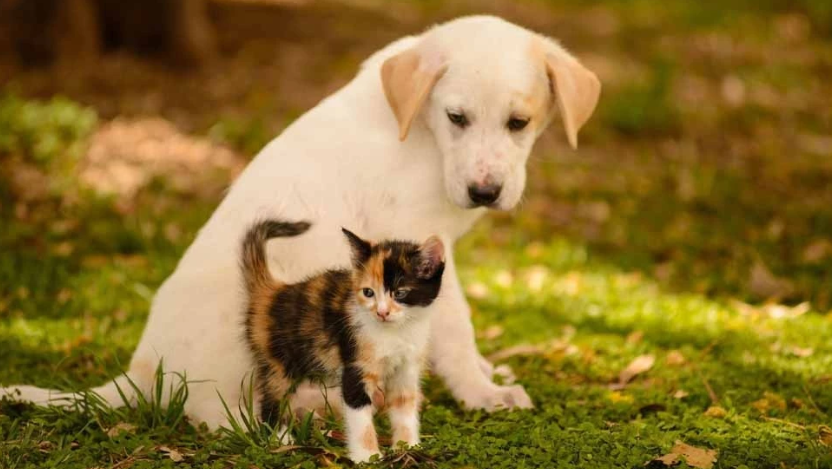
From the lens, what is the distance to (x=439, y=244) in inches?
155

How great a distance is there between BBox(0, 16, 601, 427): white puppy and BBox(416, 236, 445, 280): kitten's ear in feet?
2.45

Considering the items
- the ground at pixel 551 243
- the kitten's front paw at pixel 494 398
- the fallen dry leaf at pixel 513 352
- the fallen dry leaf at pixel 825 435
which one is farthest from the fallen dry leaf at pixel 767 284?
the kitten's front paw at pixel 494 398

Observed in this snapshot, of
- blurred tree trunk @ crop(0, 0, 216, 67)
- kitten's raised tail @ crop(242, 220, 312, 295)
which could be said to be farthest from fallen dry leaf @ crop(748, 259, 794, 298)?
blurred tree trunk @ crop(0, 0, 216, 67)

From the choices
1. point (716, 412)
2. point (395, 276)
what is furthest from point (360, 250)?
point (716, 412)

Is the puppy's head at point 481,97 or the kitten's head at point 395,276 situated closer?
the kitten's head at point 395,276

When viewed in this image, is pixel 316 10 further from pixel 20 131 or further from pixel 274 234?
pixel 274 234

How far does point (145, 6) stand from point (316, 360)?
296 inches

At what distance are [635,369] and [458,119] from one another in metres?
1.68

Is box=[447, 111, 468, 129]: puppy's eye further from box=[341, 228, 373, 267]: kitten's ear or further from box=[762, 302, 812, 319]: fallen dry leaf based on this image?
box=[762, 302, 812, 319]: fallen dry leaf

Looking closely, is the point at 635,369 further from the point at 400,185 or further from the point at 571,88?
the point at 400,185

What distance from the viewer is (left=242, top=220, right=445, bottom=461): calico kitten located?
389 cm

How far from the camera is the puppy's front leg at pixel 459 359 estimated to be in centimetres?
479

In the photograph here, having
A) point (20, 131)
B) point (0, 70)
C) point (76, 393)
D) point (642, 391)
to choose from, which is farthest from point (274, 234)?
point (0, 70)

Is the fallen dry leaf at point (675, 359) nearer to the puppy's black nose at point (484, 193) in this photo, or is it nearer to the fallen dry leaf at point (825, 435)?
the fallen dry leaf at point (825, 435)
